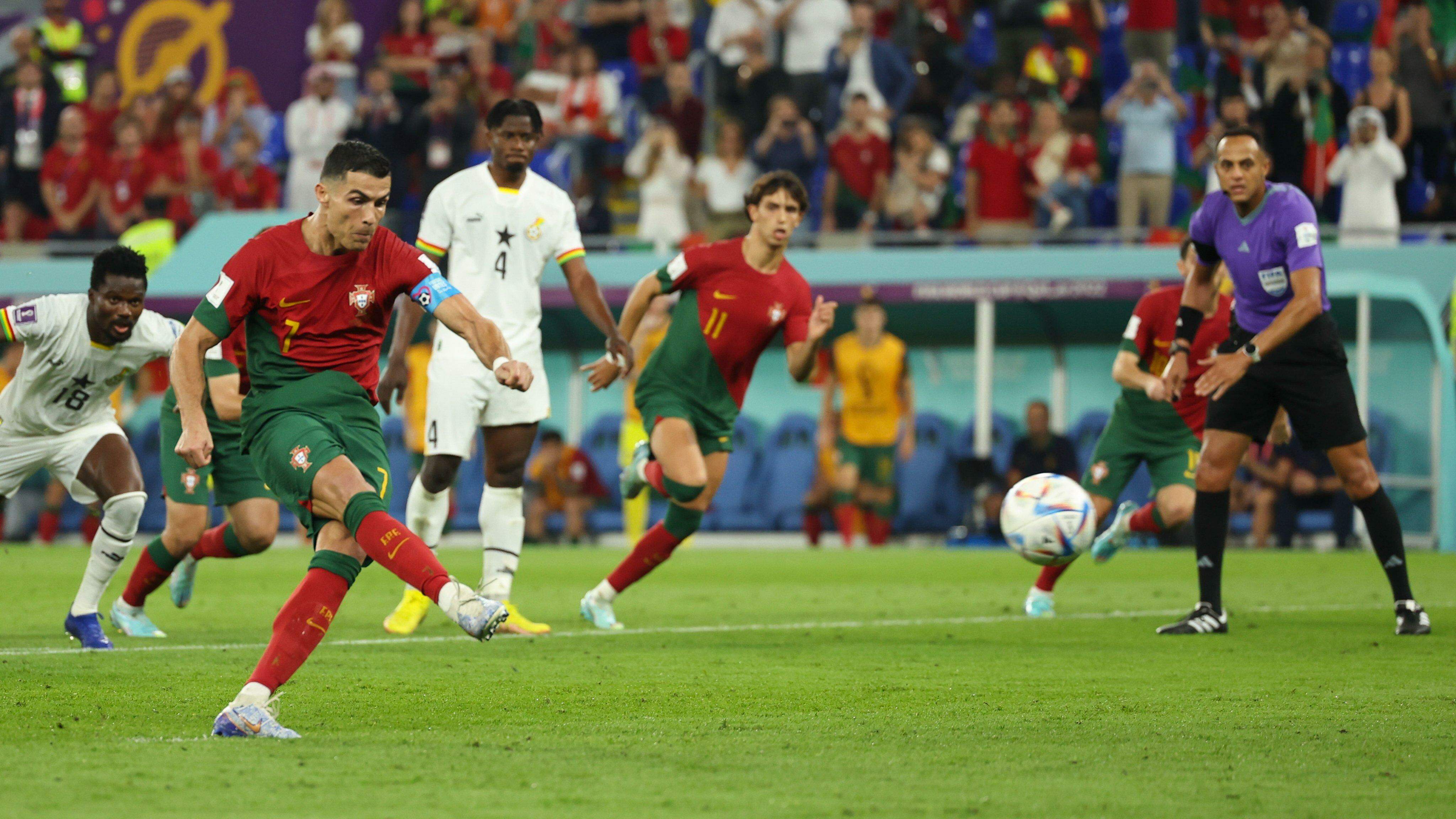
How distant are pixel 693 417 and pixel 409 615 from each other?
174 centimetres

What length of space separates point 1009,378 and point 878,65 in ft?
12.2

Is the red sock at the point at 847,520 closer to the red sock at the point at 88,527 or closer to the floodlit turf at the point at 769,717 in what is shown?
the floodlit turf at the point at 769,717

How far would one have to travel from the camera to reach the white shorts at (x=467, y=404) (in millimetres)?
8742

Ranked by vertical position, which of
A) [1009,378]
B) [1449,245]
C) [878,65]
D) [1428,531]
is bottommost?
[1428,531]

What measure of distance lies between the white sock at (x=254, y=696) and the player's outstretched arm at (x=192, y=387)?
66 centimetres

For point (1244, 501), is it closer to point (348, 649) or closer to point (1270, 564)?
point (1270, 564)

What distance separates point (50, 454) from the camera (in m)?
8.29

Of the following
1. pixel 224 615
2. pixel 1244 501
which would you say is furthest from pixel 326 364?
pixel 1244 501

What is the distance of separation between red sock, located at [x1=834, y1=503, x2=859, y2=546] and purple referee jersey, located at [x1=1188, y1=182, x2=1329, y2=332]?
32.5 ft

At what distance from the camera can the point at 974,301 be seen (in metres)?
18.8

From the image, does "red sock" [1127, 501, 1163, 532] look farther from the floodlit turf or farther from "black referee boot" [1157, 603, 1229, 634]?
"black referee boot" [1157, 603, 1229, 634]

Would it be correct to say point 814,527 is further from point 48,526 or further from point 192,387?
point 192,387

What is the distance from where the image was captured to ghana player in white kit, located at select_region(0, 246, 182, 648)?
7.72 metres

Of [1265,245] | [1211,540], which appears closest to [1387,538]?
[1211,540]
